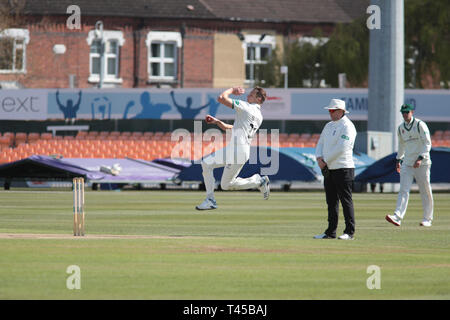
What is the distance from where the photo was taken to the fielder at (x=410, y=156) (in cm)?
2042

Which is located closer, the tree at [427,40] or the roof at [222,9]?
the tree at [427,40]

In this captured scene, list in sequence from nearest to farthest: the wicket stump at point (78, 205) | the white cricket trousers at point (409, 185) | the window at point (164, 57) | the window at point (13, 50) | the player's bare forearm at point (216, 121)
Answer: the wicket stump at point (78, 205) < the player's bare forearm at point (216, 121) < the white cricket trousers at point (409, 185) < the window at point (13, 50) < the window at point (164, 57)

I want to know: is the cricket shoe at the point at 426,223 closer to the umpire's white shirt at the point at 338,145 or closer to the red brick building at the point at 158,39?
the umpire's white shirt at the point at 338,145

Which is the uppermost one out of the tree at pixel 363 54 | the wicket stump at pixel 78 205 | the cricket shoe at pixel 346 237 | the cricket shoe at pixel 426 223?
the tree at pixel 363 54

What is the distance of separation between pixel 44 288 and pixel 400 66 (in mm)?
36858

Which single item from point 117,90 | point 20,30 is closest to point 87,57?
point 20,30

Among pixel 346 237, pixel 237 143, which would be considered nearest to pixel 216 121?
pixel 237 143

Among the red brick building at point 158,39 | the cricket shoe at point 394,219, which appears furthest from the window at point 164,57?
the cricket shoe at point 394,219

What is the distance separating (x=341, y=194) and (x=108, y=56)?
58.7m

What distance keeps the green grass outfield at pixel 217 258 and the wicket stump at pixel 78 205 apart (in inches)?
11.4

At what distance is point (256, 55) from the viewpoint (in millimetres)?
77438
